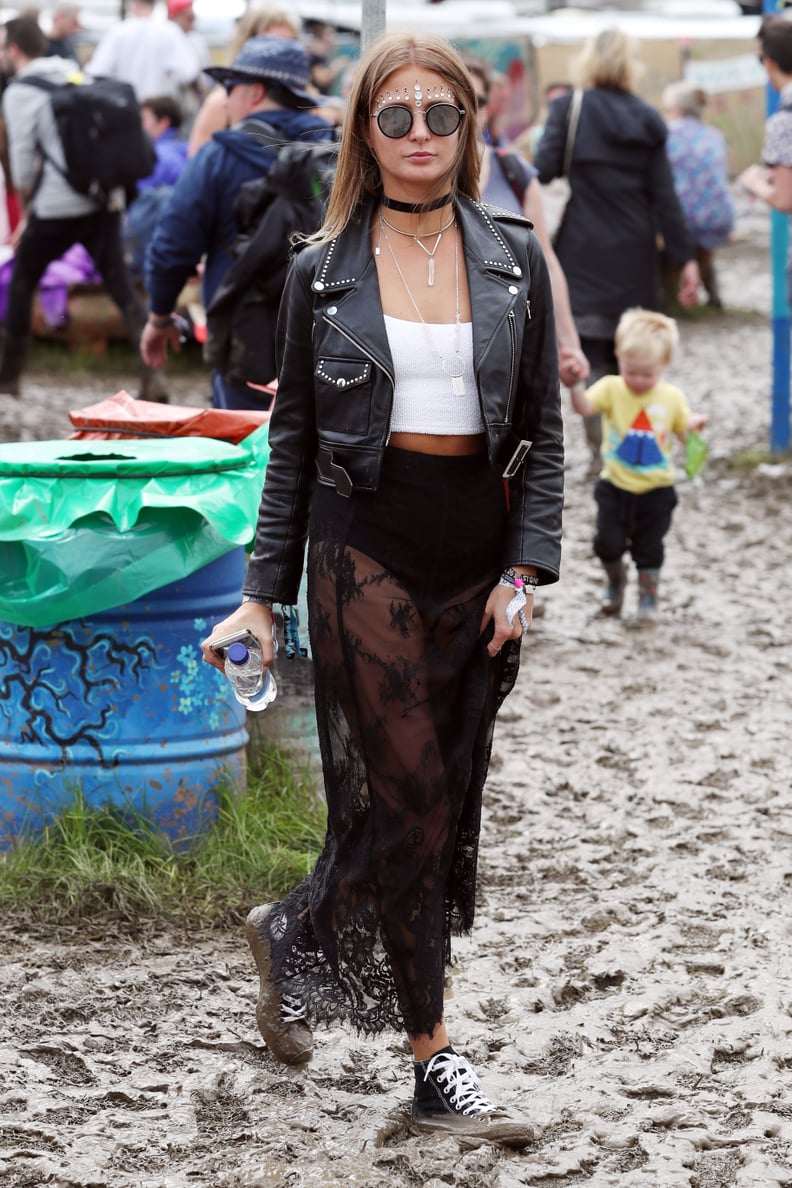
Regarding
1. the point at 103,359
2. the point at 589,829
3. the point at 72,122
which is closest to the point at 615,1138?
the point at 589,829

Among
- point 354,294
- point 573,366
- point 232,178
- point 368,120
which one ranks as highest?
point 368,120

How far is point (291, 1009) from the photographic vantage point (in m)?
3.35

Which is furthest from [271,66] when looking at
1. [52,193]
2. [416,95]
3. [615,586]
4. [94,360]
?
[94,360]

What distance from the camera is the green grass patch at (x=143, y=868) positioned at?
408cm

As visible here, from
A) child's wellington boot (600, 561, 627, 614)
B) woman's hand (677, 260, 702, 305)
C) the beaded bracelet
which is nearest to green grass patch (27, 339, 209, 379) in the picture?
woman's hand (677, 260, 702, 305)

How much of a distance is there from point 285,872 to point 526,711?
1.87 metres

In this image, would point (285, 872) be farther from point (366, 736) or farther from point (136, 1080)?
point (366, 736)

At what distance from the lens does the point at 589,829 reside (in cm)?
487

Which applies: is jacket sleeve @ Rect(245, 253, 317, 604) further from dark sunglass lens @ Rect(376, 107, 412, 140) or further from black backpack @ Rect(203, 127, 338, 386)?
black backpack @ Rect(203, 127, 338, 386)

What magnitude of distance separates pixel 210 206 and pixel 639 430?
200cm

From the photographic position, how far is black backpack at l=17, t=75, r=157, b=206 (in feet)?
31.0

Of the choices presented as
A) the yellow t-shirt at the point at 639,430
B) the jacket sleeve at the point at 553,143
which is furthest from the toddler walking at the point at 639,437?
the jacket sleeve at the point at 553,143

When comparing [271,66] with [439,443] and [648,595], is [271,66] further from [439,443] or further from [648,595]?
[439,443]

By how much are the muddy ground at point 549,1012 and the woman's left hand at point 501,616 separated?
0.88 metres
